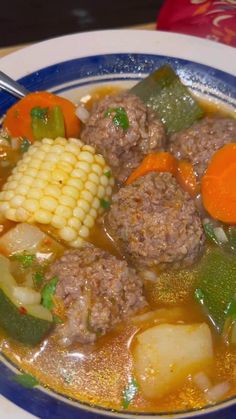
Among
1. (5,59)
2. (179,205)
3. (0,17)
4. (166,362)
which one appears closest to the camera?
(166,362)

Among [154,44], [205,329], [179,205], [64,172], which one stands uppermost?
[154,44]

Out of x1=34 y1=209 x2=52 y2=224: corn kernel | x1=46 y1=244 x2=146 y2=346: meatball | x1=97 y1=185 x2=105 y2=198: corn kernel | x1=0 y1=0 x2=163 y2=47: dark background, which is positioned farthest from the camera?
x1=0 y1=0 x2=163 y2=47: dark background

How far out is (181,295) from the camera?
255 cm

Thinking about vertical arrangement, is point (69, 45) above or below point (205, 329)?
above

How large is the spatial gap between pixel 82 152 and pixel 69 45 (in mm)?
654

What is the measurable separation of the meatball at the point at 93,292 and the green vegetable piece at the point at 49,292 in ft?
0.06

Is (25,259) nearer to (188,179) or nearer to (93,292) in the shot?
(93,292)

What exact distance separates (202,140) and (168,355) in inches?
41.6

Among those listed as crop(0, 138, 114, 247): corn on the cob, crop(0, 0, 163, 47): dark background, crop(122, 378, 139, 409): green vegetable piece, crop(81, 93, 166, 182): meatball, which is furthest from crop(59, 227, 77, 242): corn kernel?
crop(0, 0, 163, 47): dark background

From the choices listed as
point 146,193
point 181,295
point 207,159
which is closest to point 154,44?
point 207,159

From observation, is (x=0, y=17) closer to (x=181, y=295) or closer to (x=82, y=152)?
(x=82, y=152)

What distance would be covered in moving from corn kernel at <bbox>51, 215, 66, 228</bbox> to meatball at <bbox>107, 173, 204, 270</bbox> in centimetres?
22

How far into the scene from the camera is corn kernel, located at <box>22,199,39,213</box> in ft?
8.46

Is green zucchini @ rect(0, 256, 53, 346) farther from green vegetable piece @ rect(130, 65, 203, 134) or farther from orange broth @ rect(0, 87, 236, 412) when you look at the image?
green vegetable piece @ rect(130, 65, 203, 134)
